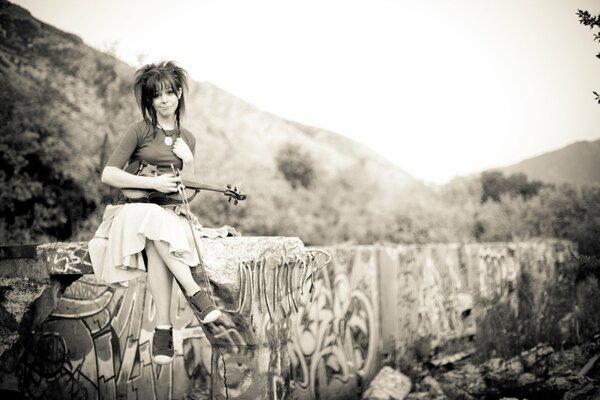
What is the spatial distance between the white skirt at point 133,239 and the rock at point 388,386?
558cm

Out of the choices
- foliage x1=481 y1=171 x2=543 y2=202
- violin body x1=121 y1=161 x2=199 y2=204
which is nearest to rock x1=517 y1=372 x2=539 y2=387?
violin body x1=121 y1=161 x2=199 y2=204

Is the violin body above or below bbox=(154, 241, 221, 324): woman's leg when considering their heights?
above

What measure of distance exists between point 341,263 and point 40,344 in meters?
5.02

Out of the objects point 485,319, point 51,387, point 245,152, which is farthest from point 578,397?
point 245,152

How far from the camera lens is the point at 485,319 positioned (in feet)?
33.9

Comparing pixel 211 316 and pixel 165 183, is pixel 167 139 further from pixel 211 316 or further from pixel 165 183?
pixel 211 316

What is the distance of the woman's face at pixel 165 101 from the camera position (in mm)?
4273

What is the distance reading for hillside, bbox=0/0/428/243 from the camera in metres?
16.4

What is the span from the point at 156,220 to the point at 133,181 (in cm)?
36

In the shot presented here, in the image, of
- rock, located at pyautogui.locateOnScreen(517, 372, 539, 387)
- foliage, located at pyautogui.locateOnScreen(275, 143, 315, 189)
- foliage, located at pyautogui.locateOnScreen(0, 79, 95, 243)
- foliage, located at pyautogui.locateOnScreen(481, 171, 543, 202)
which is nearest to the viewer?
rock, located at pyautogui.locateOnScreen(517, 372, 539, 387)

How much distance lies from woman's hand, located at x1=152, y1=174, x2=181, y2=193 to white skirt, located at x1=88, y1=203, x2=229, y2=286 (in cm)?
14

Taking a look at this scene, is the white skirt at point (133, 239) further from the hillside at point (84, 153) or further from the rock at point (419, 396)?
the rock at point (419, 396)

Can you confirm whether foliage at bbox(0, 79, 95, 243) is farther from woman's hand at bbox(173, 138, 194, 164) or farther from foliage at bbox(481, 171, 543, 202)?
foliage at bbox(481, 171, 543, 202)

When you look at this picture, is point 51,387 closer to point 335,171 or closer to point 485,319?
point 485,319
